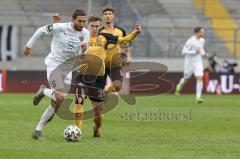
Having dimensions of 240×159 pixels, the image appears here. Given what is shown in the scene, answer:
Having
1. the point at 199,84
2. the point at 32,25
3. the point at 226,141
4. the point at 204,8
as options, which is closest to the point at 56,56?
the point at 226,141

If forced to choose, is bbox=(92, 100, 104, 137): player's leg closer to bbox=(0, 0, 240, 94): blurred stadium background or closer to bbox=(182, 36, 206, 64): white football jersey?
bbox=(182, 36, 206, 64): white football jersey

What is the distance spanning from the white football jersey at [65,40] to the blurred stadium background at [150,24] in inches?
813

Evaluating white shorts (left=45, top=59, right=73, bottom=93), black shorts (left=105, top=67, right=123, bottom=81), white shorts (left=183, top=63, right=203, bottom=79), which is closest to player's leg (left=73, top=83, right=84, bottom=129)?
white shorts (left=45, top=59, right=73, bottom=93)

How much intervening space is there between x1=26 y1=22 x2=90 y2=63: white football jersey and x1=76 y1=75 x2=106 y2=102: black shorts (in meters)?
0.54

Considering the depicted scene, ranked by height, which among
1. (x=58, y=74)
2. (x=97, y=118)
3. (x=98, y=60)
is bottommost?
(x=97, y=118)

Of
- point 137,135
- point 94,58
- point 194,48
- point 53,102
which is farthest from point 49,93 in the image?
point 194,48

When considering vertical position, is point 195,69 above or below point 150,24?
below

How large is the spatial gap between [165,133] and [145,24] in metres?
23.6

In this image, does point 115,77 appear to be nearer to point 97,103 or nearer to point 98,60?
point 98,60

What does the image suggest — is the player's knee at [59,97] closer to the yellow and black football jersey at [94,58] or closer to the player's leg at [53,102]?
the player's leg at [53,102]

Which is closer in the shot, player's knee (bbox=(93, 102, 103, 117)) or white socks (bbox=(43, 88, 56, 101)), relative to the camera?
white socks (bbox=(43, 88, 56, 101))

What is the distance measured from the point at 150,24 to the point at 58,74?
25118mm

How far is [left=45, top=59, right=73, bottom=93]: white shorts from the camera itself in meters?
13.2

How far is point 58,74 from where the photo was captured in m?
13.2
